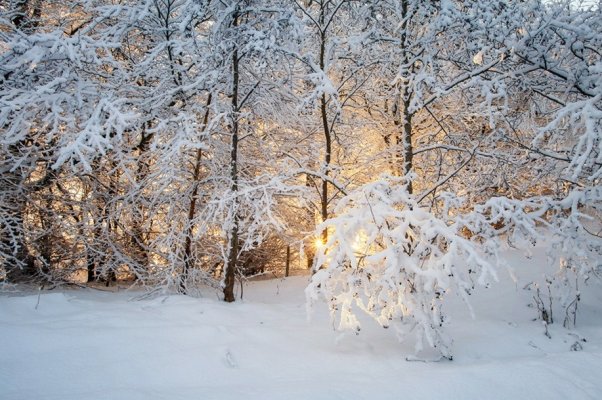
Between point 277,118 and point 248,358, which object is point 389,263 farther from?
point 277,118

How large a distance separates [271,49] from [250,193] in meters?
2.28

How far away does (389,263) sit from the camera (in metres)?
3.89

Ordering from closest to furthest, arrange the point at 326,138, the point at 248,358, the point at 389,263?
the point at 248,358 → the point at 389,263 → the point at 326,138

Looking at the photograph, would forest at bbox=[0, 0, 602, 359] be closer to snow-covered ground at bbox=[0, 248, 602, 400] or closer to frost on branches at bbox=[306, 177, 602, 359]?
frost on branches at bbox=[306, 177, 602, 359]

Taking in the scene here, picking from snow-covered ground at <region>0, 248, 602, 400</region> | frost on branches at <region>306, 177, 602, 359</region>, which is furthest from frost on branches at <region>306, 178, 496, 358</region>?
snow-covered ground at <region>0, 248, 602, 400</region>

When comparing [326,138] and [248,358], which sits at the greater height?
[326,138]

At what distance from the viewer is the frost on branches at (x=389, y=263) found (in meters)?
3.87

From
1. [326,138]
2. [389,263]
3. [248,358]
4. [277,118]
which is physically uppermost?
[277,118]

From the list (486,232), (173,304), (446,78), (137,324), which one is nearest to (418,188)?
(446,78)

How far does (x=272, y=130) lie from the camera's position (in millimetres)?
9211

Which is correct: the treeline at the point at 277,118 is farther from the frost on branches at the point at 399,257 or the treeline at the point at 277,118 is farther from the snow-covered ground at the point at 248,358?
the snow-covered ground at the point at 248,358

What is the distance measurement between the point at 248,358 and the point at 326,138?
4834 mm

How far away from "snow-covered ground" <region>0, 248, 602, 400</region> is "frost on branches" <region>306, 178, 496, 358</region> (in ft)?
1.47

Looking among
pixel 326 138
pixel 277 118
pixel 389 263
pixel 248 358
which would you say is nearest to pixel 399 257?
pixel 389 263
